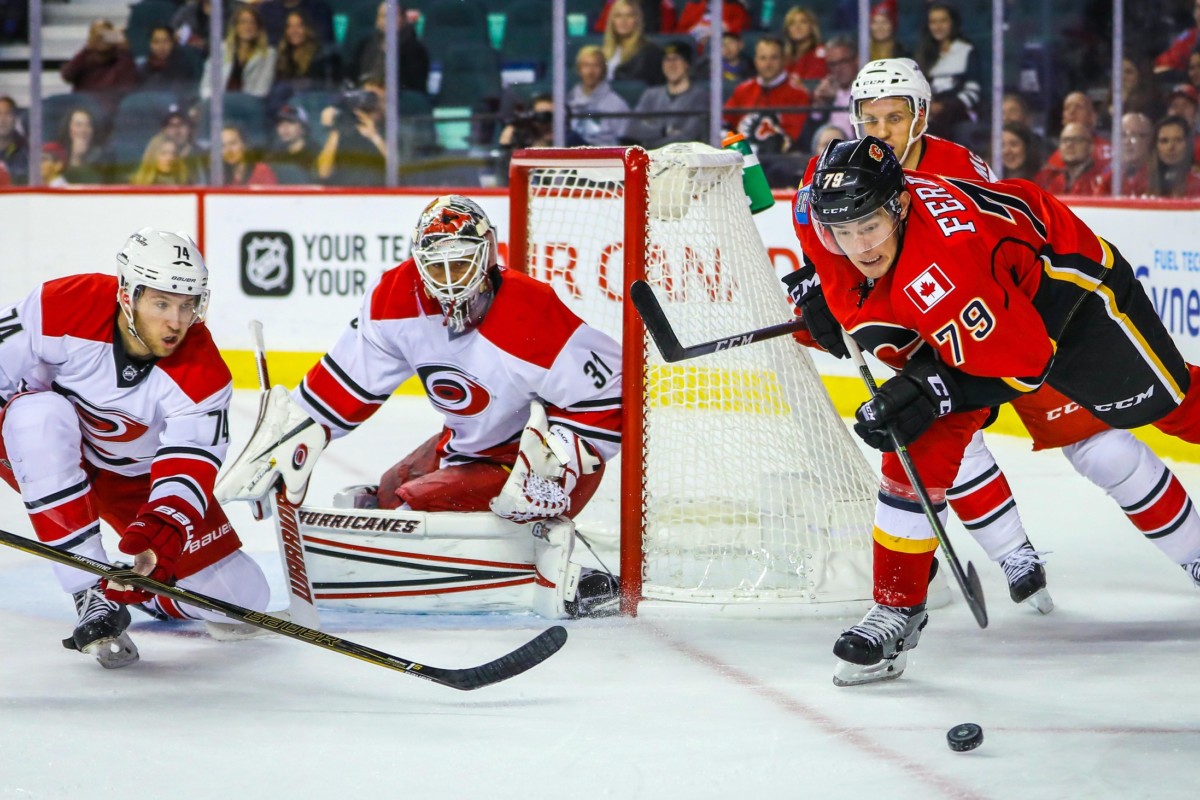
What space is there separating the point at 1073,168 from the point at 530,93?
2076mm

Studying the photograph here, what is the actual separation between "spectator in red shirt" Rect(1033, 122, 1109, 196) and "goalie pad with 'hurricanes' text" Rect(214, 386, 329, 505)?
3.21 metres

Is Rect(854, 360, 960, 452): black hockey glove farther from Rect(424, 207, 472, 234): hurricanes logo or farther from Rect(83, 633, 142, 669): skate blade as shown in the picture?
Rect(83, 633, 142, 669): skate blade

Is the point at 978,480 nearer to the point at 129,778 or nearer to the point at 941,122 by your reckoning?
the point at 129,778

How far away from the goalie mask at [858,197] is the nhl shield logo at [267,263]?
403 centimetres

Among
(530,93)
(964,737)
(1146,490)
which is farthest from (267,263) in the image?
(964,737)

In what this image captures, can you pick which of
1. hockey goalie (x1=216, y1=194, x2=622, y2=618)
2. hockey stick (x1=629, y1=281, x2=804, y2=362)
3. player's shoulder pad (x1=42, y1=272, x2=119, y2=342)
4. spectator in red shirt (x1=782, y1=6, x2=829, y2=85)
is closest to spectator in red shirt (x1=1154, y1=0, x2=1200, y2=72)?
spectator in red shirt (x1=782, y1=6, x2=829, y2=85)

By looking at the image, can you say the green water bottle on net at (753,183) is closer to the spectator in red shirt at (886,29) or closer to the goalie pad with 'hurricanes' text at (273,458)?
the goalie pad with 'hurricanes' text at (273,458)

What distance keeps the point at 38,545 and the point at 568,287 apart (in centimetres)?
181

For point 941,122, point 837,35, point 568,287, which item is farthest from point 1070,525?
point 837,35

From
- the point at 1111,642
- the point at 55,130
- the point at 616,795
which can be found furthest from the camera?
the point at 55,130

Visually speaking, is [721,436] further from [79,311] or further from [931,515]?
[79,311]

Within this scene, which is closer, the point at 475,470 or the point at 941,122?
the point at 475,470

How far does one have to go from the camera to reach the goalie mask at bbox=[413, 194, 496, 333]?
10.1ft

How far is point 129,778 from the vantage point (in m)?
2.25
